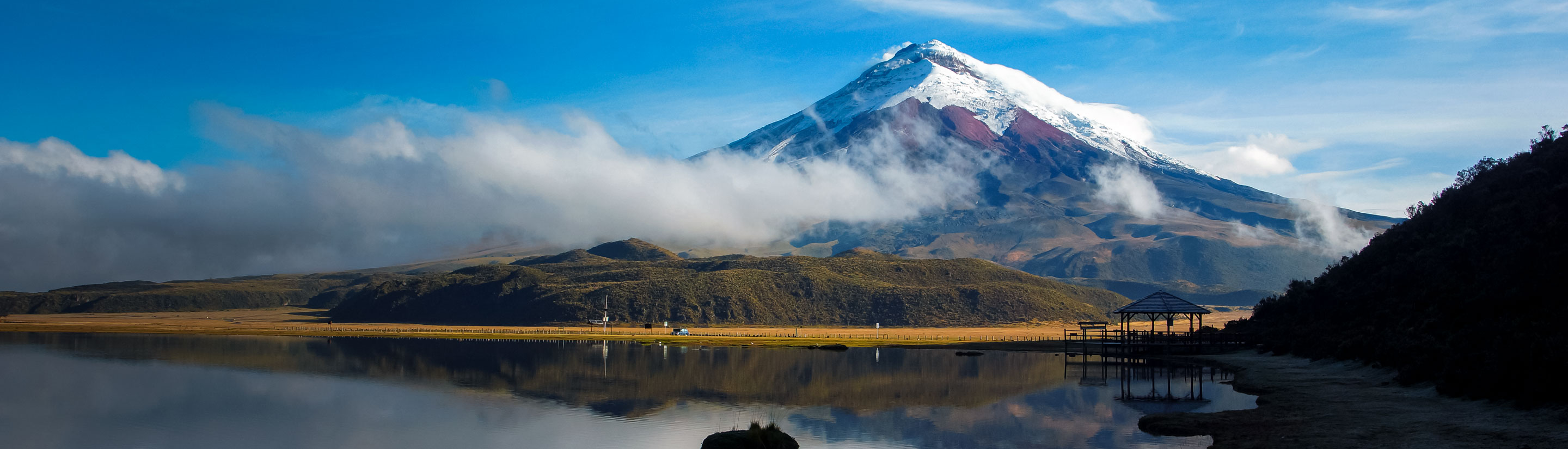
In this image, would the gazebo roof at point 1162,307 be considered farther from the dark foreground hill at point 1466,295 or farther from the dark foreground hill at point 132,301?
the dark foreground hill at point 132,301

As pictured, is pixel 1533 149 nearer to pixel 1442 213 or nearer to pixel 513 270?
pixel 1442 213

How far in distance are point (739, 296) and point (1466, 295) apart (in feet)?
363

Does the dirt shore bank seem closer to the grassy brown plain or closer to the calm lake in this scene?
the calm lake

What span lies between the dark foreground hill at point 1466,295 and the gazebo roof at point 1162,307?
4303 mm

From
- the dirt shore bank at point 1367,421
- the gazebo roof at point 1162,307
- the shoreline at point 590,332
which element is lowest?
the shoreline at point 590,332

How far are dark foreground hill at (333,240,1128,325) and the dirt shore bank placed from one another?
346 ft

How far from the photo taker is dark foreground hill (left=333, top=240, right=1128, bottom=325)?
138m

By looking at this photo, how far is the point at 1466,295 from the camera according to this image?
36.2m

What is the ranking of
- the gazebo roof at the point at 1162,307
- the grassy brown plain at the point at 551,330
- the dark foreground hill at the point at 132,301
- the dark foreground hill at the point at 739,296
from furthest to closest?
the dark foreground hill at the point at 132,301
the dark foreground hill at the point at 739,296
the grassy brown plain at the point at 551,330
the gazebo roof at the point at 1162,307

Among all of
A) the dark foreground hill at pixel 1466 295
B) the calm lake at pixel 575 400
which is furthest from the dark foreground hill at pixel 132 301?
the dark foreground hill at pixel 1466 295

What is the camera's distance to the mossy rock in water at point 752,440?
20609 mm

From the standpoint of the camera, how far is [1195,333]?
65375 millimetres

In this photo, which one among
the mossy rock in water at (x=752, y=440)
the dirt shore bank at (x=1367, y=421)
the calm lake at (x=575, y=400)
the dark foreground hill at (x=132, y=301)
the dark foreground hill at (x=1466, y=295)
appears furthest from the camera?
the dark foreground hill at (x=132, y=301)

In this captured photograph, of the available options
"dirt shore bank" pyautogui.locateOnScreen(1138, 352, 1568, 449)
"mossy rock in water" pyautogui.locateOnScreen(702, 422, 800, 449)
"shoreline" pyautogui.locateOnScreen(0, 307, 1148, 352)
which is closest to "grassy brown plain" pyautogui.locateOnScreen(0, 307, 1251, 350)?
"shoreline" pyautogui.locateOnScreen(0, 307, 1148, 352)
